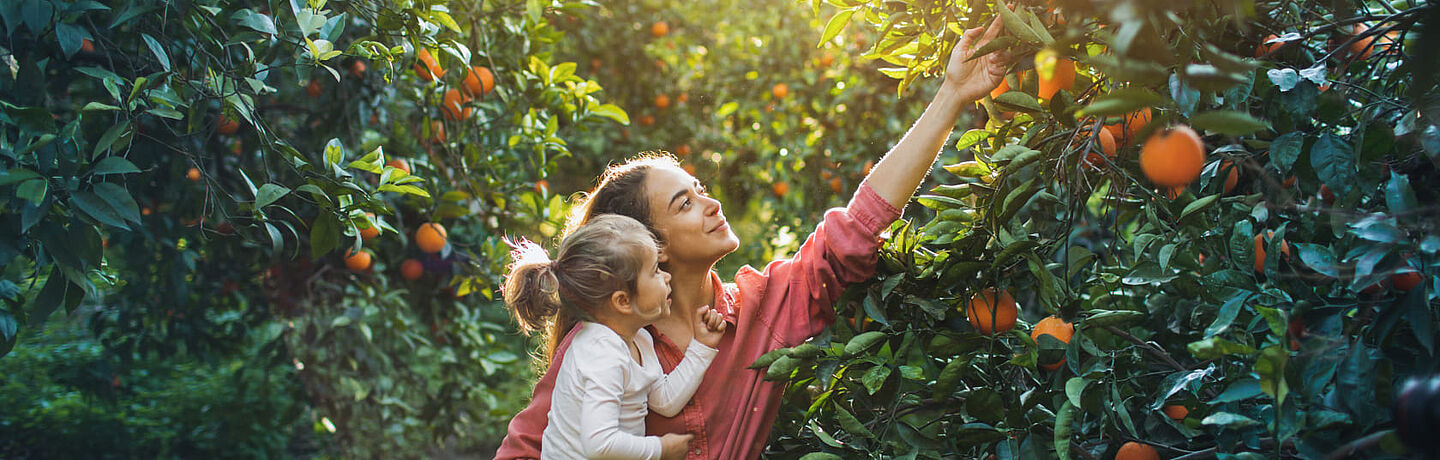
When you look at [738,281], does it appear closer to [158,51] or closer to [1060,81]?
[1060,81]

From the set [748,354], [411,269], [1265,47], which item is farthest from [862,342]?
[411,269]

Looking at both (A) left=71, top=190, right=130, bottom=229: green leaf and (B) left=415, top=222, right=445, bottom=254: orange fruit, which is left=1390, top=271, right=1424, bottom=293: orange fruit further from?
(B) left=415, top=222, right=445, bottom=254: orange fruit

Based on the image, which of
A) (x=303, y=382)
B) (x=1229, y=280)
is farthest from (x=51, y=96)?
(x=1229, y=280)

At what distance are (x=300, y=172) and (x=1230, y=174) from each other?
1432mm

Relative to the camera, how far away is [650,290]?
146cm

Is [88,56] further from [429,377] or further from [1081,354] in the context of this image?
→ [1081,354]

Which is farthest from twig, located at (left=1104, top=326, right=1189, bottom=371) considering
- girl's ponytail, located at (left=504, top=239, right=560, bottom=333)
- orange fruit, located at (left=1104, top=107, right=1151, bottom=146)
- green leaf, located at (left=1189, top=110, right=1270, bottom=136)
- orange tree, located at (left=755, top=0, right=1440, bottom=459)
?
girl's ponytail, located at (left=504, top=239, right=560, bottom=333)

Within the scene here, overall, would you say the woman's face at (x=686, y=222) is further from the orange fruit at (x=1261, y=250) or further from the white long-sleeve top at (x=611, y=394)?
the orange fruit at (x=1261, y=250)

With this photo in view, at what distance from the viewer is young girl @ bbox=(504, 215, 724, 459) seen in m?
1.40

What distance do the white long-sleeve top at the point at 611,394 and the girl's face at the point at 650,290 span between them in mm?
58

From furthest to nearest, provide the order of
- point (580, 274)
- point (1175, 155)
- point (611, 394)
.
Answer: point (580, 274) < point (611, 394) < point (1175, 155)

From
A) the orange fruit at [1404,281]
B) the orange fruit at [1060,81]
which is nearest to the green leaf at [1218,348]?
the orange fruit at [1404,281]

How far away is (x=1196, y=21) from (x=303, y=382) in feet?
8.93

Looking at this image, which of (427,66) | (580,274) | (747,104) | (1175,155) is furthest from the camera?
(747,104)
